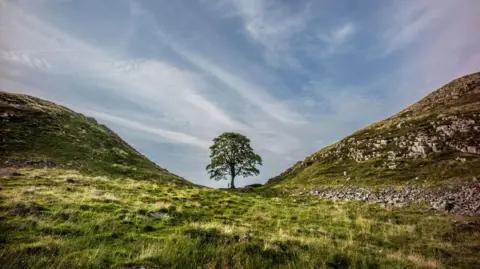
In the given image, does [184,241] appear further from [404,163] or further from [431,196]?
[404,163]

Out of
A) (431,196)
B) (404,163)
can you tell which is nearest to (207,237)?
(431,196)

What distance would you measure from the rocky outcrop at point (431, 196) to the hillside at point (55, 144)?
34.4 metres

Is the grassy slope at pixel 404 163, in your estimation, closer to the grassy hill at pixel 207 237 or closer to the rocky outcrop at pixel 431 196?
the rocky outcrop at pixel 431 196

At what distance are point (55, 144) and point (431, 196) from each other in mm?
64188

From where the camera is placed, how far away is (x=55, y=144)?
55.8 m

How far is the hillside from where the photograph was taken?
45406 mm

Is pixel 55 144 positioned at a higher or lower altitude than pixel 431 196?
higher

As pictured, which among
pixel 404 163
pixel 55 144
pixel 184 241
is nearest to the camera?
pixel 184 241

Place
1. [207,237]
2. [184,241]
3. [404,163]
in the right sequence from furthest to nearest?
[404,163]
[207,237]
[184,241]

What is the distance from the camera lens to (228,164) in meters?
75.1

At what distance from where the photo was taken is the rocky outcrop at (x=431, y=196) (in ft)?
76.5

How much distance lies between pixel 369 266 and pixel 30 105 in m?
89.9

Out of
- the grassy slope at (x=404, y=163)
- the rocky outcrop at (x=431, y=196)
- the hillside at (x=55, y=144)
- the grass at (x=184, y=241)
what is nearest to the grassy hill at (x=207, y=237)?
the grass at (x=184, y=241)

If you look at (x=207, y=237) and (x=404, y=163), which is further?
(x=404, y=163)
